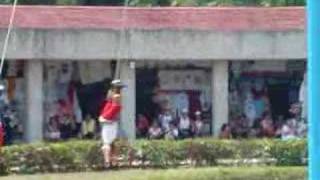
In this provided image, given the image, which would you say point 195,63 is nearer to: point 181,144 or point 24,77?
point 24,77

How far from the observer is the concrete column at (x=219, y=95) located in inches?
982

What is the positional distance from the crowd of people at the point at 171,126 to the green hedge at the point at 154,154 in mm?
5157

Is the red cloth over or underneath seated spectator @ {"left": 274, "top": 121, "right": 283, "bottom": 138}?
over

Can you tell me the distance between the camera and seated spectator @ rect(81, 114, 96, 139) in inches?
948

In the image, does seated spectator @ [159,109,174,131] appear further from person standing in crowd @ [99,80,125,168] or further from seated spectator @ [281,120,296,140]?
person standing in crowd @ [99,80,125,168]

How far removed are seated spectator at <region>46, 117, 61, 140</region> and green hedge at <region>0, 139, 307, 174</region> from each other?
5456mm

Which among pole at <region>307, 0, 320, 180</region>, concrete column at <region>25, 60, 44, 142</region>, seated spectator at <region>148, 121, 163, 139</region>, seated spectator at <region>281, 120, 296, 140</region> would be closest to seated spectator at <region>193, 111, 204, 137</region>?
seated spectator at <region>148, 121, 163, 139</region>

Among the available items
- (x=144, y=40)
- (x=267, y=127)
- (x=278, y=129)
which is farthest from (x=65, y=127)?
(x=278, y=129)

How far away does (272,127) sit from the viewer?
985 inches

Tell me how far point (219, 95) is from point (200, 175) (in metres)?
9.18


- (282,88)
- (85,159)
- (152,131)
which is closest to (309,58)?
(85,159)

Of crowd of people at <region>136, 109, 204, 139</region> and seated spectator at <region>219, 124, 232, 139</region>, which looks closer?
seated spectator at <region>219, 124, 232, 139</region>

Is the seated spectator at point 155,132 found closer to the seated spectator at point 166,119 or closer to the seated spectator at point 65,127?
the seated spectator at point 166,119

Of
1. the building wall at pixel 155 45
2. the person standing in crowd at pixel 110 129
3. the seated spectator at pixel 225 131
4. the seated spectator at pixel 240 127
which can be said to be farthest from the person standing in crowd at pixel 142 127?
the person standing in crowd at pixel 110 129
